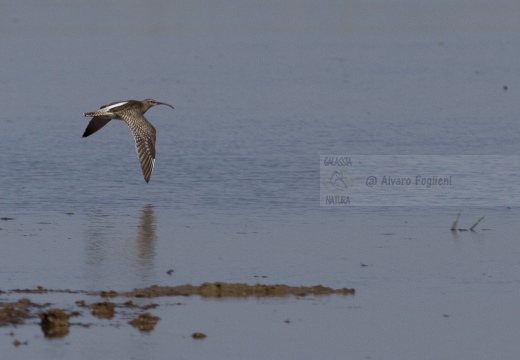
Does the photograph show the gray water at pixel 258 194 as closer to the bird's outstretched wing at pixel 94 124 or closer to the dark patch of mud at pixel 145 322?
the dark patch of mud at pixel 145 322

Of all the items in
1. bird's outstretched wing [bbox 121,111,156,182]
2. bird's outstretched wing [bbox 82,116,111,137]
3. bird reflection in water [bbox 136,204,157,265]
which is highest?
bird's outstretched wing [bbox 82,116,111,137]

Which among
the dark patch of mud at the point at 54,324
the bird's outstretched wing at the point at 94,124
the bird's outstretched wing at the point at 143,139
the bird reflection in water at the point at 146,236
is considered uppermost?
the bird's outstretched wing at the point at 94,124

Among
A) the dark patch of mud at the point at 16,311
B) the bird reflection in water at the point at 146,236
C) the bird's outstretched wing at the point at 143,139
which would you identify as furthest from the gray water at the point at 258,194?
the bird's outstretched wing at the point at 143,139

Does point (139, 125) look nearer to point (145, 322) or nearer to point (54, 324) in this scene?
point (145, 322)

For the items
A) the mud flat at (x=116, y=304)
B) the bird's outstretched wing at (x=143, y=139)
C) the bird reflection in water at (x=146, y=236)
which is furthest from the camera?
the bird's outstretched wing at (x=143, y=139)

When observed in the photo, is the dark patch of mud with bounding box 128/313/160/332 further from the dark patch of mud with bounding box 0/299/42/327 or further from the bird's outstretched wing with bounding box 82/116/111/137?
the bird's outstretched wing with bounding box 82/116/111/137

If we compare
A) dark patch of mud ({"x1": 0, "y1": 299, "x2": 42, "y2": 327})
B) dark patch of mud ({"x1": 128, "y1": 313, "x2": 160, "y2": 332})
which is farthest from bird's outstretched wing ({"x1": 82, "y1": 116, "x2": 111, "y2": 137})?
dark patch of mud ({"x1": 128, "y1": 313, "x2": 160, "y2": 332})

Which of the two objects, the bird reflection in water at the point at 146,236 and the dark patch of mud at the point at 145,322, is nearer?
the dark patch of mud at the point at 145,322

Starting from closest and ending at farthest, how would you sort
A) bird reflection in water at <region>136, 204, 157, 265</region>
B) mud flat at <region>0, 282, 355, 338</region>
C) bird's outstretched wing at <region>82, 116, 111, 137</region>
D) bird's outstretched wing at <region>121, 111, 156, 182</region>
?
mud flat at <region>0, 282, 355, 338</region> < bird reflection in water at <region>136, 204, 157, 265</region> < bird's outstretched wing at <region>121, 111, 156, 182</region> < bird's outstretched wing at <region>82, 116, 111, 137</region>

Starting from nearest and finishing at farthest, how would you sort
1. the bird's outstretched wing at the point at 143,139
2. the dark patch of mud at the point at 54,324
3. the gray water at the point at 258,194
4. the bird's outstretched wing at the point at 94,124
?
1. the dark patch of mud at the point at 54,324
2. the gray water at the point at 258,194
3. the bird's outstretched wing at the point at 143,139
4. the bird's outstretched wing at the point at 94,124

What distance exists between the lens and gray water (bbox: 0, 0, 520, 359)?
8195 millimetres

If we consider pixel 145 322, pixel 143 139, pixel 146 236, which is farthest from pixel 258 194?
pixel 145 322

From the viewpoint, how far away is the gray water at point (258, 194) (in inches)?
323

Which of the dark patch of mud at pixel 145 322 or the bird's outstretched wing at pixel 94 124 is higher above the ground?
the bird's outstretched wing at pixel 94 124
